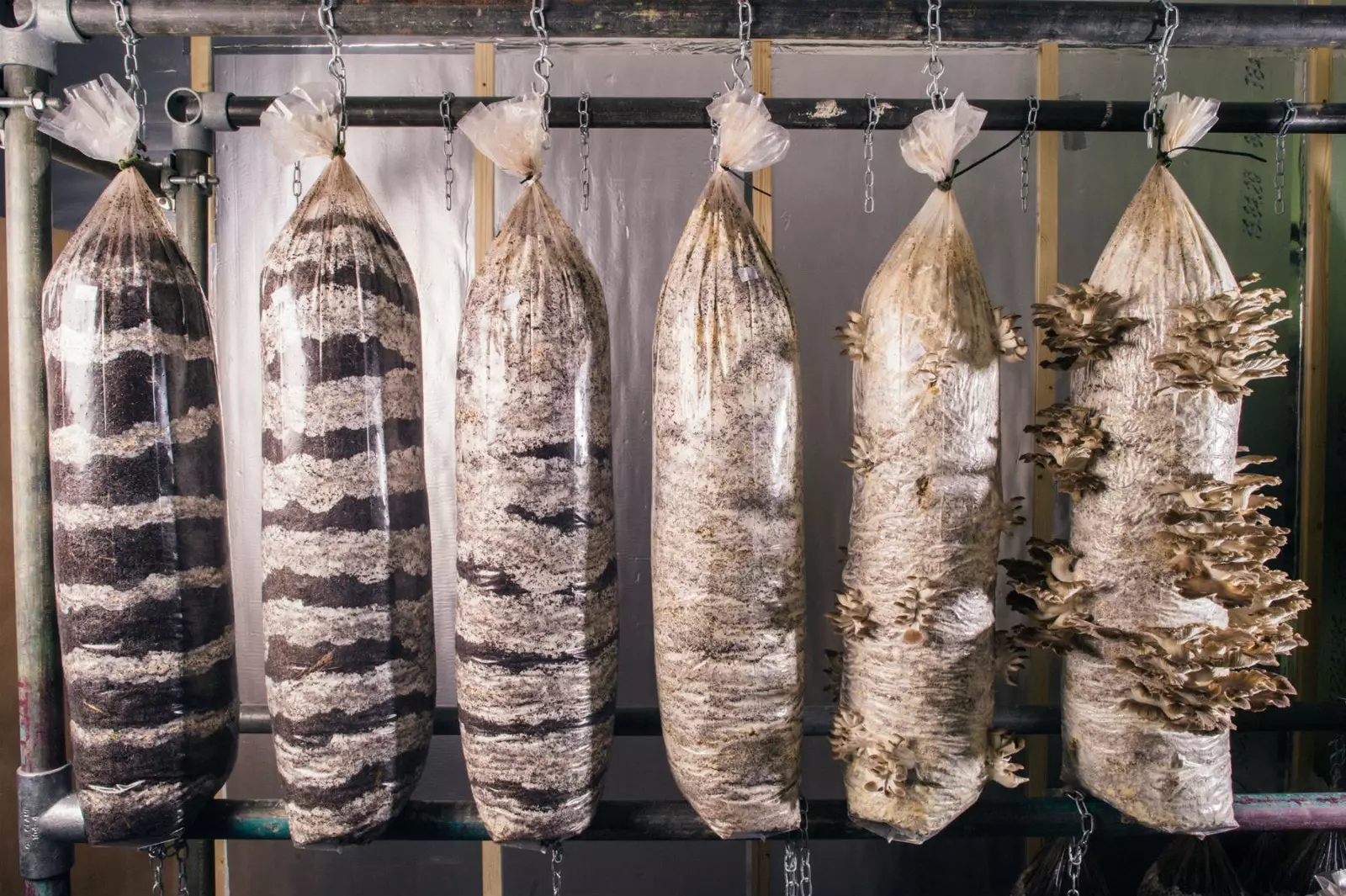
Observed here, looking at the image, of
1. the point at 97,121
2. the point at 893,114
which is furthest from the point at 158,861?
the point at 893,114

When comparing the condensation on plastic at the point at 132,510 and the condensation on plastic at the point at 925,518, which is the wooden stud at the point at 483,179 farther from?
the condensation on plastic at the point at 925,518

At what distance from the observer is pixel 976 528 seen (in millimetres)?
1142

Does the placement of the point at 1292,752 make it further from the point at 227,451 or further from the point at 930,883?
the point at 227,451

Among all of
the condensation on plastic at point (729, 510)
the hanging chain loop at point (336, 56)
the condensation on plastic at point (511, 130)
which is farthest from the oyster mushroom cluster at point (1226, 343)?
the hanging chain loop at point (336, 56)

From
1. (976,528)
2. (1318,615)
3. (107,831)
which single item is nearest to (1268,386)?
(1318,615)

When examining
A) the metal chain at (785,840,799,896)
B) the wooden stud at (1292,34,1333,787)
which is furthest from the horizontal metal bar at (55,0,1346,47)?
the metal chain at (785,840,799,896)

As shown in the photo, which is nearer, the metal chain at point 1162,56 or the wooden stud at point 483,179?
the metal chain at point 1162,56

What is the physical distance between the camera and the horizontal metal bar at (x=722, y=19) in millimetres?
1180

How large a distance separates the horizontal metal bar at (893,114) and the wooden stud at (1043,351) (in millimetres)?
800

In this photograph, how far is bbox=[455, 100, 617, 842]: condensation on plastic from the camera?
1.08 metres

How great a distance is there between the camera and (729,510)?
1091mm

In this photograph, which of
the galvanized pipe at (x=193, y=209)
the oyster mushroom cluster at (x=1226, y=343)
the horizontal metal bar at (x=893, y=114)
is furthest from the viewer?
the galvanized pipe at (x=193, y=209)

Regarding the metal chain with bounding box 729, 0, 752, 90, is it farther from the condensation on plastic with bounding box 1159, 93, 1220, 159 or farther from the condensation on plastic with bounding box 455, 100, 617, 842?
the condensation on plastic with bounding box 1159, 93, 1220, 159

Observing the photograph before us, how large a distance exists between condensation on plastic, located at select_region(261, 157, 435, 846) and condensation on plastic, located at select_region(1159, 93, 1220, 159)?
1.30 meters
